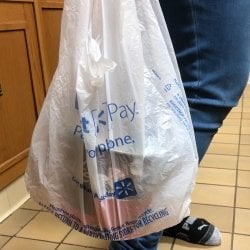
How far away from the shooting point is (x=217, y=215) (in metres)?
1.07

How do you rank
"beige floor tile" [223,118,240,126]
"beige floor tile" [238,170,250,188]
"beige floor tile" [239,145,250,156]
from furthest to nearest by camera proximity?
"beige floor tile" [223,118,240,126]
"beige floor tile" [239,145,250,156]
"beige floor tile" [238,170,250,188]

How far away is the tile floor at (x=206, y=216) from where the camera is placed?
96 cm

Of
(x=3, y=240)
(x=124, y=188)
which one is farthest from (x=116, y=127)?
(x=3, y=240)

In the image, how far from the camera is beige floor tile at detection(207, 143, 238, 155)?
1.54 metres

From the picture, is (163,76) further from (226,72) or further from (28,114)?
(28,114)

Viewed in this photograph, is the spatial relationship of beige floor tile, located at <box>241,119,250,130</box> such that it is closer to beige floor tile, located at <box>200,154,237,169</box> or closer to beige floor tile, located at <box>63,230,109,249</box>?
beige floor tile, located at <box>200,154,237,169</box>

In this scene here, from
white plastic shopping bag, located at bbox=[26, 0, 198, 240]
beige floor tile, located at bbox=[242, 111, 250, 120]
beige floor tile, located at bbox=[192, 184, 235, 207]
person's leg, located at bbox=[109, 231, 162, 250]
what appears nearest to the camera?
white plastic shopping bag, located at bbox=[26, 0, 198, 240]

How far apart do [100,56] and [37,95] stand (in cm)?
64

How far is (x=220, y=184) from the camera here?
1258 millimetres

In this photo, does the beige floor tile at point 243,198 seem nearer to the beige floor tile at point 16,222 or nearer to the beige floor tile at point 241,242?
the beige floor tile at point 241,242

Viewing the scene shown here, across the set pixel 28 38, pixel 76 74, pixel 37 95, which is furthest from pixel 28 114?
pixel 76 74

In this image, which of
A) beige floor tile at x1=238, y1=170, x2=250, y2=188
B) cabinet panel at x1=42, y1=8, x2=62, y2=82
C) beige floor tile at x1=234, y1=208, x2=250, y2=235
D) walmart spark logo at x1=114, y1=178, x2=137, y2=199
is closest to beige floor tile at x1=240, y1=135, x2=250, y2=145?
beige floor tile at x1=238, y1=170, x2=250, y2=188

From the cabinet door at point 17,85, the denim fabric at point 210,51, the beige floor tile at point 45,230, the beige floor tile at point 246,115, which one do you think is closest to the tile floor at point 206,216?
the beige floor tile at point 45,230

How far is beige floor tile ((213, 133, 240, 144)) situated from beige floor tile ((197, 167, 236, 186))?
0.33 meters
